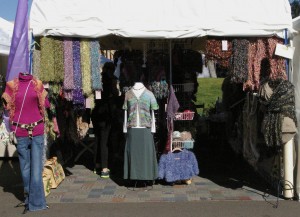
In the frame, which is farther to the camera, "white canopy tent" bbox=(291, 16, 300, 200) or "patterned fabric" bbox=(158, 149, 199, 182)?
"patterned fabric" bbox=(158, 149, 199, 182)

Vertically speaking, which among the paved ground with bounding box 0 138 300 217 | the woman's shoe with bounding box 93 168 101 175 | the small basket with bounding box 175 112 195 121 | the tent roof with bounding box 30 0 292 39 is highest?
the tent roof with bounding box 30 0 292 39

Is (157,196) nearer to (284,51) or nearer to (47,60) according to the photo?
(47,60)

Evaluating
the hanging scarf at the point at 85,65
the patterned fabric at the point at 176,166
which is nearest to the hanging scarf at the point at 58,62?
the hanging scarf at the point at 85,65

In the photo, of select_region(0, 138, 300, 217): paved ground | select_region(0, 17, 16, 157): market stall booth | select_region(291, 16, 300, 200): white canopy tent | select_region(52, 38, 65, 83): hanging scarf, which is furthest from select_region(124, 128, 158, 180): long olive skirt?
select_region(0, 17, 16, 157): market stall booth

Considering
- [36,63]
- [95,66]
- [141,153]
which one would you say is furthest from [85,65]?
[141,153]

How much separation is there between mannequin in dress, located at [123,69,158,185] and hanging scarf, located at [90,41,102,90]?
22.9 inches

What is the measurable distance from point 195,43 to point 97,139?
2457 mm

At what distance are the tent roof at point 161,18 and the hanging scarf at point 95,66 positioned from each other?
0.57 ft

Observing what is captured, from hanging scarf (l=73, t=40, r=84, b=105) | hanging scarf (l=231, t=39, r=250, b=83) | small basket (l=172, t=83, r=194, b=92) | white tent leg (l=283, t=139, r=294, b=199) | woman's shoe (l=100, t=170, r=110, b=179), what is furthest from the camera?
woman's shoe (l=100, t=170, r=110, b=179)

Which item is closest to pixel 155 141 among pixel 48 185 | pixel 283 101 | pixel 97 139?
pixel 97 139

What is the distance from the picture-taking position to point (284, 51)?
19.6 ft

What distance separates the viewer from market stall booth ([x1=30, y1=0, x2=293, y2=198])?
6086 millimetres

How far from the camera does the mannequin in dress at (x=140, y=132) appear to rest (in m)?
6.50

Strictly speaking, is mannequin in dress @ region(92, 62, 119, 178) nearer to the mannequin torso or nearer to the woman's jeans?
the mannequin torso
